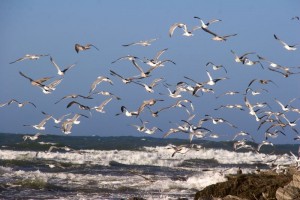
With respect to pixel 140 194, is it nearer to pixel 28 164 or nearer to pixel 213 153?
pixel 28 164

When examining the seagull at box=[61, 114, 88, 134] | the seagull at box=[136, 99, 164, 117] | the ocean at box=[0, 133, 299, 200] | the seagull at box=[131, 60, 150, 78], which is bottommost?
the ocean at box=[0, 133, 299, 200]

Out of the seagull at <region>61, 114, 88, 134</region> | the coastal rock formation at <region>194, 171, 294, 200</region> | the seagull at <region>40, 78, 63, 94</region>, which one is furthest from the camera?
the seagull at <region>61, 114, 88, 134</region>

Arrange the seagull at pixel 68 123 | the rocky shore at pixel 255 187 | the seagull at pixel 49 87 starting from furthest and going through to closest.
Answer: the seagull at pixel 68 123
the seagull at pixel 49 87
the rocky shore at pixel 255 187

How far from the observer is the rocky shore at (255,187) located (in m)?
12.7

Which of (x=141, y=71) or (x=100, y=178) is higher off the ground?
(x=141, y=71)

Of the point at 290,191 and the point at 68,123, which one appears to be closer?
the point at 290,191

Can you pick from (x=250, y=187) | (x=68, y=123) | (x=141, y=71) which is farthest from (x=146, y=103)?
(x=250, y=187)

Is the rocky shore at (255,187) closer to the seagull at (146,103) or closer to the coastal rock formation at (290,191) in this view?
the coastal rock formation at (290,191)

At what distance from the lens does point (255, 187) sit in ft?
48.5

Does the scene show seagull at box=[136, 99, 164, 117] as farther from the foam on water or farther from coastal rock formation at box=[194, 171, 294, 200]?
coastal rock formation at box=[194, 171, 294, 200]

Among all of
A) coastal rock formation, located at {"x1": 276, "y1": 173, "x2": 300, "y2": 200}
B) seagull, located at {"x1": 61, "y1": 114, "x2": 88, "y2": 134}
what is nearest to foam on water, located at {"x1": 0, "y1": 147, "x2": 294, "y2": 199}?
seagull, located at {"x1": 61, "y1": 114, "x2": 88, "y2": 134}

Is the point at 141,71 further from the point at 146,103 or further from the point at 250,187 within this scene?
the point at 250,187

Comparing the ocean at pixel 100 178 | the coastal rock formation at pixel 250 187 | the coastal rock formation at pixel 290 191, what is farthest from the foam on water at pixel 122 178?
the coastal rock formation at pixel 290 191

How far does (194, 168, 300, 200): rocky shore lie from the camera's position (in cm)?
1273
